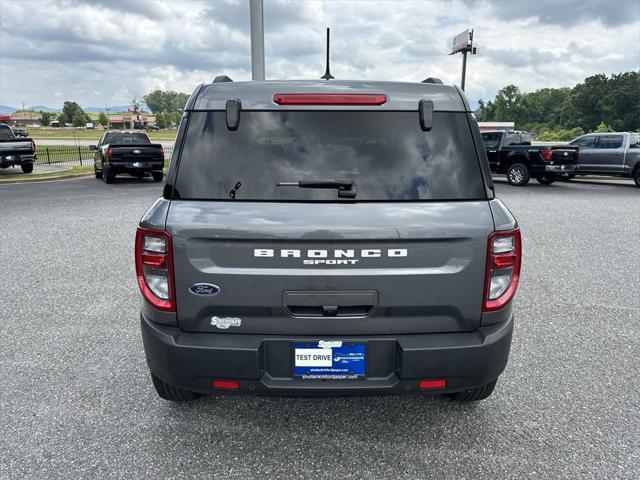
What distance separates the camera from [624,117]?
99.6 m

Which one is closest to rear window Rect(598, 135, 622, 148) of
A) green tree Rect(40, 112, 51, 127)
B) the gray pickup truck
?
the gray pickup truck

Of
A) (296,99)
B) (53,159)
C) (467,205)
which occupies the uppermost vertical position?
(296,99)

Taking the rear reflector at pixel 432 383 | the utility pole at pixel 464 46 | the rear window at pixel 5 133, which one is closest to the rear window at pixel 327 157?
the rear reflector at pixel 432 383

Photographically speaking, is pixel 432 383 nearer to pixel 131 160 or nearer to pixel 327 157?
pixel 327 157

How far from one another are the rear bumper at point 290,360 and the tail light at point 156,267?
0.51ft

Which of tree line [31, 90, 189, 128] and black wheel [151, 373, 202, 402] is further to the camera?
tree line [31, 90, 189, 128]

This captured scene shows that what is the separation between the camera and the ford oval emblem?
7.77ft

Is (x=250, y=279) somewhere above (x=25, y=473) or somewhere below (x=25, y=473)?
above

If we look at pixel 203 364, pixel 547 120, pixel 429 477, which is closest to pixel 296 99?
pixel 203 364

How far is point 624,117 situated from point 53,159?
351ft

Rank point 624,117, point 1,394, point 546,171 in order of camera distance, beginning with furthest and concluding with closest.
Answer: point 624,117 → point 546,171 → point 1,394

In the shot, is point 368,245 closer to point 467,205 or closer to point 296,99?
point 467,205

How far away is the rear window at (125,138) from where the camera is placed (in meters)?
18.6

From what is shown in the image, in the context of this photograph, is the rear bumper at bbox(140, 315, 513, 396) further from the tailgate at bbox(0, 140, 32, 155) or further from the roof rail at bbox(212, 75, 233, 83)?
the tailgate at bbox(0, 140, 32, 155)
